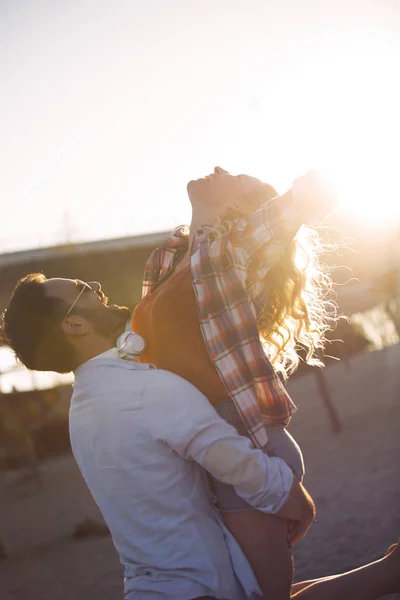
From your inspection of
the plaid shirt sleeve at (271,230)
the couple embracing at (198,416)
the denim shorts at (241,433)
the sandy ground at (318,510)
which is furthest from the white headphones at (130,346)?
the sandy ground at (318,510)

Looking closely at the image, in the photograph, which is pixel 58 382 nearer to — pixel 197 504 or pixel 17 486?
pixel 17 486

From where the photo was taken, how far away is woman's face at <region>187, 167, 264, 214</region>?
2.59m

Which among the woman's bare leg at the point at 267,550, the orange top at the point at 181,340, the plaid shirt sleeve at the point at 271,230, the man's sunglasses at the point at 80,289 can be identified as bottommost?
the woman's bare leg at the point at 267,550

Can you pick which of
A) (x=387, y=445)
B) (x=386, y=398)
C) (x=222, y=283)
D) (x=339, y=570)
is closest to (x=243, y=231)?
(x=222, y=283)

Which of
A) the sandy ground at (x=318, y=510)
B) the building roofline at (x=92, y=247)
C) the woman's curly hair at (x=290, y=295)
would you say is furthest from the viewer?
the building roofline at (x=92, y=247)

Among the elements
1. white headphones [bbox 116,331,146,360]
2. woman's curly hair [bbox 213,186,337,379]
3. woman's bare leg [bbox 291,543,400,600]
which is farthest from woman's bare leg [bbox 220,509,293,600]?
woman's curly hair [bbox 213,186,337,379]

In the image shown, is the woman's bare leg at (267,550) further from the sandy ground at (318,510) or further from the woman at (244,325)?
the sandy ground at (318,510)

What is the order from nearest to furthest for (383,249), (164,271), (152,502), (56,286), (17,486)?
(152,502), (56,286), (164,271), (17,486), (383,249)

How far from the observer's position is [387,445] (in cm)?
907

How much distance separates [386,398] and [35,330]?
12.8m

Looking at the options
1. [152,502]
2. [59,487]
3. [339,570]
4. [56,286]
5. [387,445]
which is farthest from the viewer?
[59,487]

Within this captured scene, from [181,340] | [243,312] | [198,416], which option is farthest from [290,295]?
[198,416]

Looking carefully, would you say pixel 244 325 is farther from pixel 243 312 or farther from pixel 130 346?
pixel 130 346

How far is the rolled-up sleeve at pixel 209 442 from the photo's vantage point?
1.99 metres
